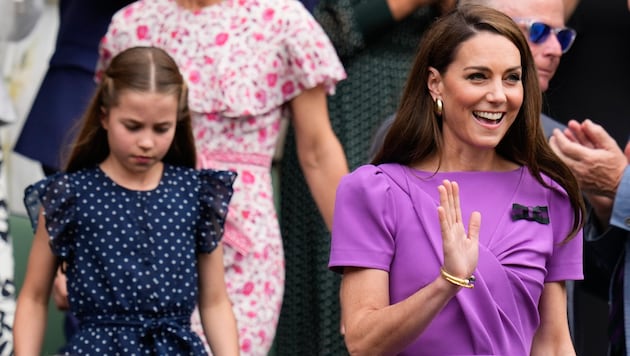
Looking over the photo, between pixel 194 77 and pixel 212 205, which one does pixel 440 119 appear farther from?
pixel 194 77

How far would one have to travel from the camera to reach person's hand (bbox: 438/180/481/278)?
12.6ft

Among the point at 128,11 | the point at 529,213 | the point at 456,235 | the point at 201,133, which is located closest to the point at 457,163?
the point at 529,213

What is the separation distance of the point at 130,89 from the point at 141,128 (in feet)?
0.42

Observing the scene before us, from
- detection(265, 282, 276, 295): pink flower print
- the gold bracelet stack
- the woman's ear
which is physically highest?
the woman's ear

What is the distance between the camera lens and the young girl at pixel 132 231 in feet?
15.7

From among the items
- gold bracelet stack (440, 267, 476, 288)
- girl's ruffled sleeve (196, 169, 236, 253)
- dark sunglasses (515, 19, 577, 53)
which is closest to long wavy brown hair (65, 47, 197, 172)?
girl's ruffled sleeve (196, 169, 236, 253)

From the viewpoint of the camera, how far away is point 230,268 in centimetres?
535

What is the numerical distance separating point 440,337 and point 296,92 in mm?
1572

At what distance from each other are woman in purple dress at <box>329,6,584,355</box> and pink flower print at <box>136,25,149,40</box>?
4.77 ft

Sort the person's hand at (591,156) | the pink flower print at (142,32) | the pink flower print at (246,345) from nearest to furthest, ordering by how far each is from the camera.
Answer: the person's hand at (591,156) < the pink flower print at (246,345) < the pink flower print at (142,32)

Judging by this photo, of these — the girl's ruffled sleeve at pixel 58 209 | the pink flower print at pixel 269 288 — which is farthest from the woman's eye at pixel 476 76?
the pink flower print at pixel 269 288

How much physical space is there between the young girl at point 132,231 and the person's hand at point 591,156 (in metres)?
1.04

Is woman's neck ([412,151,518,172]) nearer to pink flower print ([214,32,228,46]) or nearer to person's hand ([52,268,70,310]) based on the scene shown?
pink flower print ([214,32,228,46])

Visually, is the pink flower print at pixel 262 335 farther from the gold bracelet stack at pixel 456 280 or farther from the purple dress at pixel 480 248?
the gold bracelet stack at pixel 456 280
